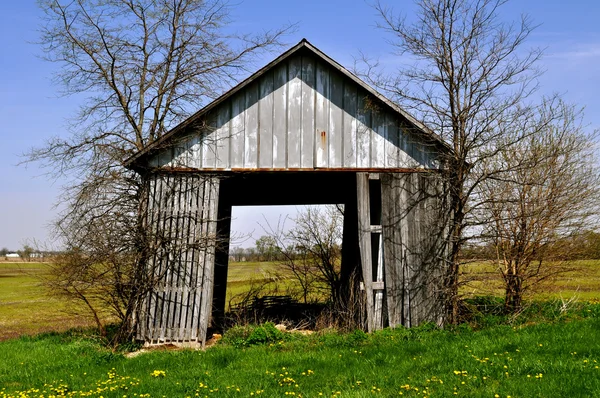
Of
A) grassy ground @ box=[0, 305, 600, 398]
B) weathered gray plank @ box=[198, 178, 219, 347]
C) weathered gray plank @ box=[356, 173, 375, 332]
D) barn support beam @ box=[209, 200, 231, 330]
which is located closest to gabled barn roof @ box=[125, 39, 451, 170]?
weathered gray plank @ box=[356, 173, 375, 332]

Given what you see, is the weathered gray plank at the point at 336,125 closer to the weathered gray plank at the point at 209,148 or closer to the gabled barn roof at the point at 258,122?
the gabled barn roof at the point at 258,122

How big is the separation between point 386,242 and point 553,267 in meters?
4.02

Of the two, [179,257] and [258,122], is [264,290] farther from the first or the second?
[258,122]

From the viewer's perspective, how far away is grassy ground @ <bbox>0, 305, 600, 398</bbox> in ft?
22.8

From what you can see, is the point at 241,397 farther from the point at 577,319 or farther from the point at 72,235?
the point at 577,319

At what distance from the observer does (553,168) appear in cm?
1271

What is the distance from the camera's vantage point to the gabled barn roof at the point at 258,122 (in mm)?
11258

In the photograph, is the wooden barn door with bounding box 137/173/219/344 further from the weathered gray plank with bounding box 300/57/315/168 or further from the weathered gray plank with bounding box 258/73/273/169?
the weathered gray plank with bounding box 300/57/315/168

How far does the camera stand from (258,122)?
38.0 ft

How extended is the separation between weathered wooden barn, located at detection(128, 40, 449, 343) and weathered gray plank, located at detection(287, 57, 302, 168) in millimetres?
21

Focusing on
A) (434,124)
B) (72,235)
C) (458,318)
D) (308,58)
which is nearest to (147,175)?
(72,235)

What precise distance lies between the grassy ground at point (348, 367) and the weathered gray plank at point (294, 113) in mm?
3648

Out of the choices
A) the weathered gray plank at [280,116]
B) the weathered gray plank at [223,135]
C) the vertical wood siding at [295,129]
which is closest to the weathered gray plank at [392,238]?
the vertical wood siding at [295,129]

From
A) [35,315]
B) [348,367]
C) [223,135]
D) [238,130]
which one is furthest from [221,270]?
[35,315]
